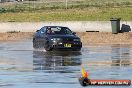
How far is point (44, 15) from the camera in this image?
64500 millimetres

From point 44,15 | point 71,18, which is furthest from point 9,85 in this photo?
point 44,15

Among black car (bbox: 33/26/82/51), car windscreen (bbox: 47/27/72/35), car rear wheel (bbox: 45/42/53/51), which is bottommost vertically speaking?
car rear wheel (bbox: 45/42/53/51)

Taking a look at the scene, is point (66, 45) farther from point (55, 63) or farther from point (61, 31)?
point (55, 63)

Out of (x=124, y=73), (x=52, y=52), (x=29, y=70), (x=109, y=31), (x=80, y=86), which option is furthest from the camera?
(x=109, y=31)

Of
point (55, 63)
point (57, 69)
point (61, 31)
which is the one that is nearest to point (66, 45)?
point (61, 31)

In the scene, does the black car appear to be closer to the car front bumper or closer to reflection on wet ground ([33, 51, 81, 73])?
the car front bumper

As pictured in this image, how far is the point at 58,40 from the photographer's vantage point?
3522cm

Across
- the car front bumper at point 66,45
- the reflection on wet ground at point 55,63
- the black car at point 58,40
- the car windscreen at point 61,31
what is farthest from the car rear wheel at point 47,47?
the reflection on wet ground at point 55,63

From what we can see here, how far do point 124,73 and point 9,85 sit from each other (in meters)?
4.73

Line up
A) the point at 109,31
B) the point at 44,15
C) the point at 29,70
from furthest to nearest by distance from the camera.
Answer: the point at 44,15 → the point at 109,31 → the point at 29,70

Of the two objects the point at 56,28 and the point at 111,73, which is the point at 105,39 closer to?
the point at 56,28

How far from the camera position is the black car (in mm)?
35062

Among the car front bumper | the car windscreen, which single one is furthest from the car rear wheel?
the car windscreen

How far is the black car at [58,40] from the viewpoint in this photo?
35062mm
